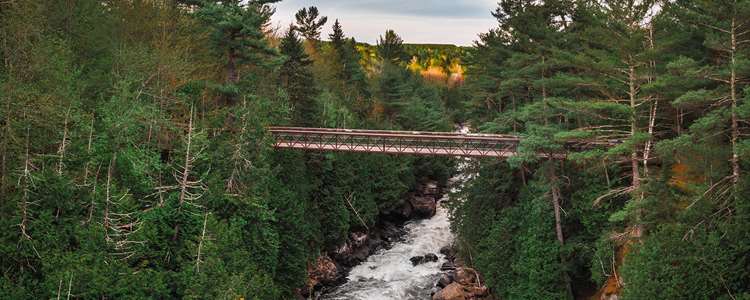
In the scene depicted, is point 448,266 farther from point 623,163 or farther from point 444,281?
point 623,163

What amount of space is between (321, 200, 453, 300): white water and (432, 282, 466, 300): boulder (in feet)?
4.41

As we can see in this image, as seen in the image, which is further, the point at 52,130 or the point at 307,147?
the point at 307,147

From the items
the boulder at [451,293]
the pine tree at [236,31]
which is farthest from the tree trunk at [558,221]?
the pine tree at [236,31]

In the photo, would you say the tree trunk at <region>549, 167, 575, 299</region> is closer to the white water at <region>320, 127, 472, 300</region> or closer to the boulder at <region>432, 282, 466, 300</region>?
the boulder at <region>432, 282, 466, 300</region>

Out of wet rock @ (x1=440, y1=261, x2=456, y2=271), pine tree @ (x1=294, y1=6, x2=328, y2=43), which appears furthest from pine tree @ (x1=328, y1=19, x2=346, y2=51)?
wet rock @ (x1=440, y1=261, x2=456, y2=271)

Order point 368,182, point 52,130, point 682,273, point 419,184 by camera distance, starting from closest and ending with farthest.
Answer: point 682,273 → point 52,130 → point 368,182 → point 419,184

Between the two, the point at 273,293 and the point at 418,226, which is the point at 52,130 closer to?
the point at 273,293

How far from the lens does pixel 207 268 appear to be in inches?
739

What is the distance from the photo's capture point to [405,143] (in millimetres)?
30484

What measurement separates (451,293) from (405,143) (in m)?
8.31

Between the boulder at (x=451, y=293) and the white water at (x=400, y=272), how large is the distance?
1343 mm

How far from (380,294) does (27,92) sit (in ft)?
62.8

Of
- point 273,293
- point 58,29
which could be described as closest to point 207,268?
point 273,293

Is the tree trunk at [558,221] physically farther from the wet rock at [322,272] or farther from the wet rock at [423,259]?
the wet rock at [322,272]
